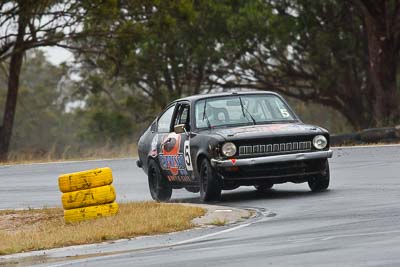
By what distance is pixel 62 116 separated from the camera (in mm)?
94250

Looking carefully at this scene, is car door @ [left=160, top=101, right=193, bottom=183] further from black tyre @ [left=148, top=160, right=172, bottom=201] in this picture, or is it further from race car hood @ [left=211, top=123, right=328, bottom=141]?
race car hood @ [left=211, top=123, right=328, bottom=141]

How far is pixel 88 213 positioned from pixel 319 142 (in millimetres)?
3418

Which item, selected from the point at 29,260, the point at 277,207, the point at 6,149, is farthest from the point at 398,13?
the point at 29,260

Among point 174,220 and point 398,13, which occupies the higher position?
point 398,13

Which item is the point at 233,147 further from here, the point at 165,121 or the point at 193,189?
the point at 165,121

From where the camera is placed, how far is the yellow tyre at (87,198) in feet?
51.2

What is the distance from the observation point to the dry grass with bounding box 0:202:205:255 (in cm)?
1296

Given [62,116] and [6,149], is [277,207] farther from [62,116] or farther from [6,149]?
[62,116]

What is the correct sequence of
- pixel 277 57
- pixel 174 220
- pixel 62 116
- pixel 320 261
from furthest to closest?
pixel 62 116 → pixel 277 57 → pixel 174 220 → pixel 320 261

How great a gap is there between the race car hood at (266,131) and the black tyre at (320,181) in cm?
57

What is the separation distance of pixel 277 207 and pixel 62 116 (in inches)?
3133

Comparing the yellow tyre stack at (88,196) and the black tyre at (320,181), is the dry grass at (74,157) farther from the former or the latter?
the yellow tyre stack at (88,196)

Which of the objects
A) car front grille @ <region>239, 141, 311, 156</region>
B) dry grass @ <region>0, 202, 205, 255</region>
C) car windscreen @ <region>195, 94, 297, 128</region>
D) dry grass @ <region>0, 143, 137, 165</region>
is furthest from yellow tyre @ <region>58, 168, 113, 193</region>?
dry grass @ <region>0, 143, 137, 165</region>

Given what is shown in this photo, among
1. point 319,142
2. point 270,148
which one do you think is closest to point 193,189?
point 270,148
